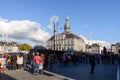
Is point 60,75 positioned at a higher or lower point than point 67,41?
lower

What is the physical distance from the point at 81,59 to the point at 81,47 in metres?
127

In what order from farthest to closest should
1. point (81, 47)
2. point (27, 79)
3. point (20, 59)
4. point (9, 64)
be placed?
point (81, 47), point (9, 64), point (20, 59), point (27, 79)

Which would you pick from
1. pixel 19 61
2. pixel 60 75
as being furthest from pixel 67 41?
pixel 60 75

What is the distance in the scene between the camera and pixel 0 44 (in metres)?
183

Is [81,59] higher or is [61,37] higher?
[61,37]

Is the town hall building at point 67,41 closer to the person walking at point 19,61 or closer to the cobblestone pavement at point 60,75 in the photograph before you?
the person walking at point 19,61

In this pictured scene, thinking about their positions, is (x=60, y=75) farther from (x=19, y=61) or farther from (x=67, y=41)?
(x=67, y=41)

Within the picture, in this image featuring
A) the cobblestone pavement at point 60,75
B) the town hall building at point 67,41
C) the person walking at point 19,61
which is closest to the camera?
the cobblestone pavement at point 60,75

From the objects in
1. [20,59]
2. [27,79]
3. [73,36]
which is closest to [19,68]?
[20,59]

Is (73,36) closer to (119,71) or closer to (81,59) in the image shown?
(81,59)

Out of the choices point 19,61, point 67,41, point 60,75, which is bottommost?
point 60,75

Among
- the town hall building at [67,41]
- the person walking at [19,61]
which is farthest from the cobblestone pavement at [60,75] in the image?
the town hall building at [67,41]

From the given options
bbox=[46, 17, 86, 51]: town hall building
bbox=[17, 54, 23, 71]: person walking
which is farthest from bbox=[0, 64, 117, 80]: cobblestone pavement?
bbox=[46, 17, 86, 51]: town hall building

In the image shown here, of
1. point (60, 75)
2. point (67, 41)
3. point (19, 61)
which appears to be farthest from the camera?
point (67, 41)
